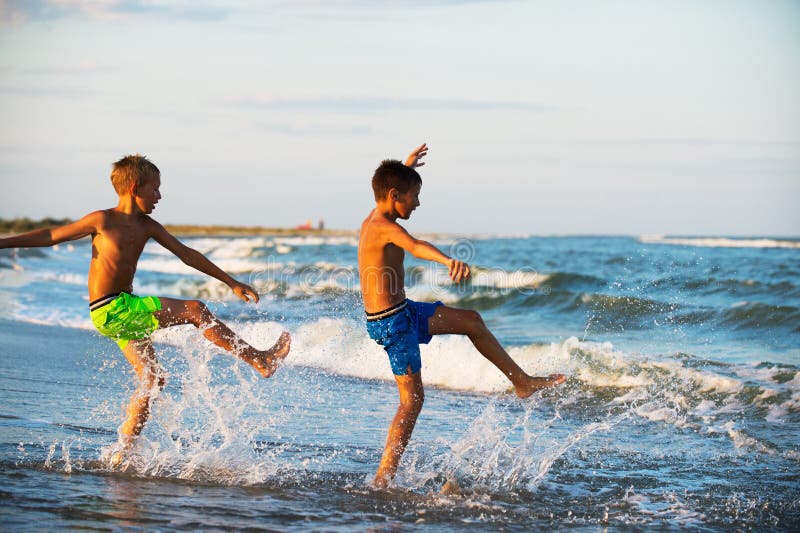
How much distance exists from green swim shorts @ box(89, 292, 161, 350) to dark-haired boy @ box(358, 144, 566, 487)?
4.18ft

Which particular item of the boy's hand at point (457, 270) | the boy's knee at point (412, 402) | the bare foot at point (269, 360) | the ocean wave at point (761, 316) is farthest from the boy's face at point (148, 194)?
the ocean wave at point (761, 316)

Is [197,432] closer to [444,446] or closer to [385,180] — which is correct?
[444,446]

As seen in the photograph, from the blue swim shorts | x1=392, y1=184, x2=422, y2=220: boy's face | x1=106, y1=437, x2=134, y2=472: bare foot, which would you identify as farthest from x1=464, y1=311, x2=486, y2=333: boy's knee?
x1=106, y1=437, x2=134, y2=472: bare foot

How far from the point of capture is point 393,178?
4984 mm

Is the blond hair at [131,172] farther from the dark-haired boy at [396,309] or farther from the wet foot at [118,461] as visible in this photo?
the wet foot at [118,461]

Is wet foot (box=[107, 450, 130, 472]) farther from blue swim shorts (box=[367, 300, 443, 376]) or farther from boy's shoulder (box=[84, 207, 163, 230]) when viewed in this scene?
blue swim shorts (box=[367, 300, 443, 376])

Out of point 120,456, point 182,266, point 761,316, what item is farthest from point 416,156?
point 182,266

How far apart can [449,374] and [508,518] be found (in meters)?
4.99

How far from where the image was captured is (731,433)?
6746 millimetres

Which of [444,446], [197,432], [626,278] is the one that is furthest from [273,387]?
[626,278]

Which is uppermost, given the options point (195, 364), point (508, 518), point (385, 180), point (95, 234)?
point (385, 180)

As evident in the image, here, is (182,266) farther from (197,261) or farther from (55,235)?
(55,235)

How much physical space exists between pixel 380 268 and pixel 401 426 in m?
0.93

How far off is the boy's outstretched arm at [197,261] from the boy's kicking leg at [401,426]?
1.12 m
